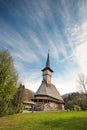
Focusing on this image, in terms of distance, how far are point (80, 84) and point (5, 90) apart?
32550mm

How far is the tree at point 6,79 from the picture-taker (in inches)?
681

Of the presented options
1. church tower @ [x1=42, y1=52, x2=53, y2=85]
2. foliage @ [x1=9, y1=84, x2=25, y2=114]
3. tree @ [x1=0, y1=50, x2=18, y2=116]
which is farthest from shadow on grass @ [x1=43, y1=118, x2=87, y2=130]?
church tower @ [x1=42, y1=52, x2=53, y2=85]

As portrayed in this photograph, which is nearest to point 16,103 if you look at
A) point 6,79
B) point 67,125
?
point 6,79

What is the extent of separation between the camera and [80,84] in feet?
147

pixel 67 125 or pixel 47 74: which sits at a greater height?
pixel 47 74

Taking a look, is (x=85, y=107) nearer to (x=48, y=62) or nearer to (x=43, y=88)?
(x=43, y=88)

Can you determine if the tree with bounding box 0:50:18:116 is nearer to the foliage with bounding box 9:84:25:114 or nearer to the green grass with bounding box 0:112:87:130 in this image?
the foliage with bounding box 9:84:25:114

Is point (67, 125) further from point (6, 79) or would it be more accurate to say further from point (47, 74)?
point (47, 74)

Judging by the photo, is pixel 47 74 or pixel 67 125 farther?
pixel 47 74

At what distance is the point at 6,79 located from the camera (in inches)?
713

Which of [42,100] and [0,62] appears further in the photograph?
[42,100]

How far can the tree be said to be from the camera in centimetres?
1730

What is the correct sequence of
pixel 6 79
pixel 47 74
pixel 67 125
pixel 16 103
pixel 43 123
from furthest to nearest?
1. pixel 47 74
2. pixel 16 103
3. pixel 6 79
4. pixel 43 123
5. pixel 67 125

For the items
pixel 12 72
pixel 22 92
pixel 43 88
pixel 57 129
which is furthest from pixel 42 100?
pixel 57 129
